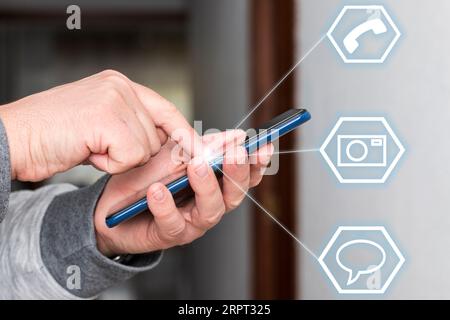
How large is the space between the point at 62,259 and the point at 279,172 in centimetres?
46

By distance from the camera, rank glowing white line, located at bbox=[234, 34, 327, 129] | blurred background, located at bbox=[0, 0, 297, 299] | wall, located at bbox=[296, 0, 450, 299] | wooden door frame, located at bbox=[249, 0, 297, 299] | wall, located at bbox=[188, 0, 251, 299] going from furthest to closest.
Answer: wall, located at bbox=[188, 0, 251, 299]
blurred background, located at bbox=[0, 0, 297, 299]
wooden door frame, located at bbox=[249, 0, 297, 299]
glowing white line, located at bbox=[234, 34, 327, 129]
wall, located at bbox=[296, 0, 450, 299]

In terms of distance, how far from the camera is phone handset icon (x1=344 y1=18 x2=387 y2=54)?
A: 473 millimetres

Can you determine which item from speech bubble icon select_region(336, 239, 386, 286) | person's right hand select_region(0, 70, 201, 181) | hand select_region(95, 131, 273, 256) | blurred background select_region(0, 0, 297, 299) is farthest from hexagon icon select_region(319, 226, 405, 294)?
blurred background select_region(0, 0, 297, 299)

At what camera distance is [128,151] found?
1.42 feet

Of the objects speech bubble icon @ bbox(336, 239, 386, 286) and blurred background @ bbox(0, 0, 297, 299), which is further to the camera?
blurred background @ bbox(0, 0, 297, 299)

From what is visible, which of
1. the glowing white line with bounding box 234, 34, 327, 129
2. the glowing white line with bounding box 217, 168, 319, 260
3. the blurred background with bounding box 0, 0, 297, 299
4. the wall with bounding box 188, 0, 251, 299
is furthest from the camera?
the wall with bounding box 188, 0, 251, 299

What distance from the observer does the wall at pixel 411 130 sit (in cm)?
40

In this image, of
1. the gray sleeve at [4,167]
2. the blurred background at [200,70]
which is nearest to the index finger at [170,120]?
the gray sleeve at [4,167]

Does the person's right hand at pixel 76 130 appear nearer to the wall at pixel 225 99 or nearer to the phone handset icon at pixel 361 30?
the phone handset icon at pixel 361 30

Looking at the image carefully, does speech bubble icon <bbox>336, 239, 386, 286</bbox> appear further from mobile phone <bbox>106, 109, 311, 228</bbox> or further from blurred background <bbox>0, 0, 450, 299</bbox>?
mobile phone <bbox>106, 109, 311, 228</bbox>

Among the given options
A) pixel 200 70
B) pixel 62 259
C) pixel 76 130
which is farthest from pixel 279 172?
pixel 200 70

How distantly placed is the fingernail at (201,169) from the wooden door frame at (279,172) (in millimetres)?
390

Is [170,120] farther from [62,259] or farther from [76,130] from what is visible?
[62,259]

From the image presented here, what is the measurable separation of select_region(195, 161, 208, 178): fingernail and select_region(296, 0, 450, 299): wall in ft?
0.50
